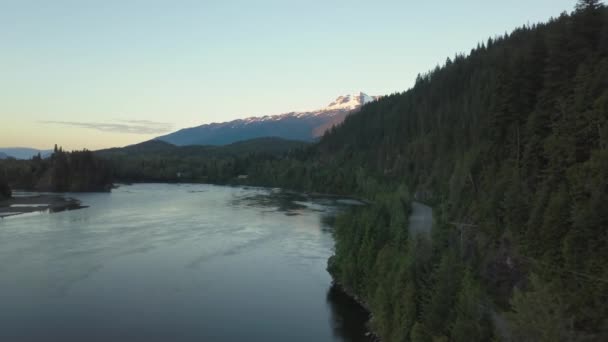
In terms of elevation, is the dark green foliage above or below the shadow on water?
above

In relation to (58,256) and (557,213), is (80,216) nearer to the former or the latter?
(58,256)

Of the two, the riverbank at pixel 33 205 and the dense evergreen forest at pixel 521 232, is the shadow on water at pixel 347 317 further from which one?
the riverbank at pixel 33 205

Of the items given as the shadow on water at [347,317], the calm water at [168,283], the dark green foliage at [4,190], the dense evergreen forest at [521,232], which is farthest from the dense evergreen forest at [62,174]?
the shadow on water at [347,317]

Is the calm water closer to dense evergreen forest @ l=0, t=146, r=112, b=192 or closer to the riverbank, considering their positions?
the riverbank

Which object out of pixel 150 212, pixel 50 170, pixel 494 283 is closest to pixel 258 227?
Answer: pixel 150 212

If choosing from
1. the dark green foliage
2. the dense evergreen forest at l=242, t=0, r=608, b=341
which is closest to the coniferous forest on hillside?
the dense evergreen forest at l=242, t=0, r=608, b=341
